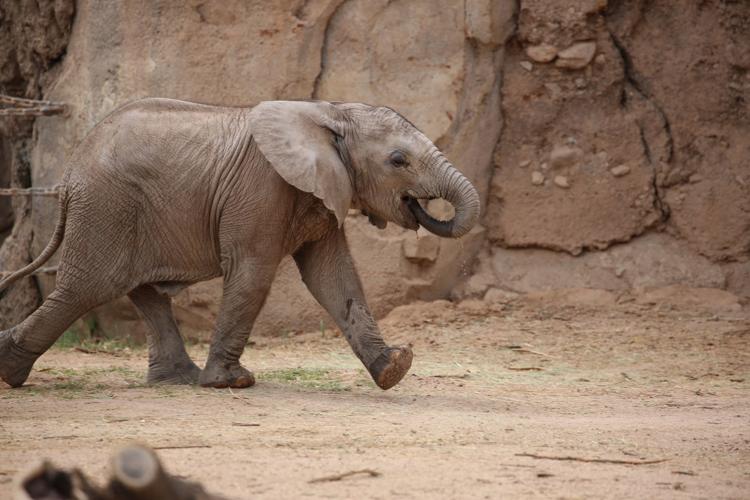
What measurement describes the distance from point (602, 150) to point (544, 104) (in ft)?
2.23

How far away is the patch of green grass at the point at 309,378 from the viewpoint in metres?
8.00

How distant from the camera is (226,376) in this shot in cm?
768

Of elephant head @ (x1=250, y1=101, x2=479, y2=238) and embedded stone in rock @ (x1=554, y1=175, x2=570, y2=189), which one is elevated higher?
elephant head @ (x1=250, y1=101, x2=479, y2=238)

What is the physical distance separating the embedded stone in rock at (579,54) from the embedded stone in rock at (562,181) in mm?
1017

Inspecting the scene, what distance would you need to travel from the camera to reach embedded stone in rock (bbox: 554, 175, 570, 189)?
1126 centimetres

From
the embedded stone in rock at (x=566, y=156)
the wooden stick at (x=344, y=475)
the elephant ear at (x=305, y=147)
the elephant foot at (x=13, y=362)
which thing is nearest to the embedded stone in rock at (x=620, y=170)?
the embedded stone in rock at (x=566, y=156)

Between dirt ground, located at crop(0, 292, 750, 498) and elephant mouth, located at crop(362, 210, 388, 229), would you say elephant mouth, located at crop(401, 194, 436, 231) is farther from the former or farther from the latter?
dirt ground, located at crop(0, 292, 750, 498)

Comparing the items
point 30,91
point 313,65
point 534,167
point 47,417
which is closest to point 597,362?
point 534,167

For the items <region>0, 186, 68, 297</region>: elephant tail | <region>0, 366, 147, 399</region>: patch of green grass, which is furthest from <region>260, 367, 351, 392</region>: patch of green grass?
<region>0, 186, 68, 297</region>: elephant tail

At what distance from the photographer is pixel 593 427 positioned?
21.3 feet

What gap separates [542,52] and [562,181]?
1.19m

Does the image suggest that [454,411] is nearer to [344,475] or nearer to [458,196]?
[458,196]

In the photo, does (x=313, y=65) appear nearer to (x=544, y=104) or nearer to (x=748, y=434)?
(x=544, y=104)

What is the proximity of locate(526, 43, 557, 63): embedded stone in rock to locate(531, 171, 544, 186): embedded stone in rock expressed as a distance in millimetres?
1030
